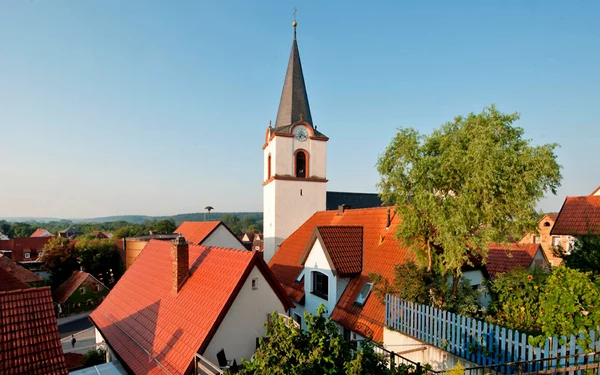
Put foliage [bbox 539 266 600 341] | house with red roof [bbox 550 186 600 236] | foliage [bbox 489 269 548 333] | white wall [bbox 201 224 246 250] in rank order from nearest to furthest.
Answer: foliage [bbox 539 266 600 341] < foliage [bbox 489 269 548 333] < house with red roof [bbox 550 186 600 236] < white wall [bbox 201 224 246 250]

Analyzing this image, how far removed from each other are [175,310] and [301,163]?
59.0ft

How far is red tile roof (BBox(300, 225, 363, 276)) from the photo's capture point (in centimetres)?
1412

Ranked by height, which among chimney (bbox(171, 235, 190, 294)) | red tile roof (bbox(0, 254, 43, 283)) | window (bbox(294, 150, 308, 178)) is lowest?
red tile roof (bbox(0, 254, 43, 283))

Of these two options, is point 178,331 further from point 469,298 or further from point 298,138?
point 298,138

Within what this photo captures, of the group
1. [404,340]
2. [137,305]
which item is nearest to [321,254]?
[404,340]

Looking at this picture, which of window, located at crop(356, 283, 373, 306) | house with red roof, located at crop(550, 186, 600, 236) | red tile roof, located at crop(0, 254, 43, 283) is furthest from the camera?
red tile roof, located at crop(0, 254, 43, 283)

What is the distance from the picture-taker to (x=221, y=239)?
88.8ft

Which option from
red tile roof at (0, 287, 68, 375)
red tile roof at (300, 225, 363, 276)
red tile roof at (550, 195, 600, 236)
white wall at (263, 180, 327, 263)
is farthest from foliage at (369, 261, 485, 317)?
red tile roof at (550, 195, 600, 236)

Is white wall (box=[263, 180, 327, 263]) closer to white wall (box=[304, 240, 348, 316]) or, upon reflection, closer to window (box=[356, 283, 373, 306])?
white wall (box=[304, 240, 348, 316])

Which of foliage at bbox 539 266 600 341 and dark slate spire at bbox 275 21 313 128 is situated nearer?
foliage at bbox 539 266 600 341

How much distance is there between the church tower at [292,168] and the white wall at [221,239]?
118 inches

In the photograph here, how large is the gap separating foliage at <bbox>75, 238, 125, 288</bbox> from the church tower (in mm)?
36462

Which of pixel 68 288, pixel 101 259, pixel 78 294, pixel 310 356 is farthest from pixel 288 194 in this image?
pixel 101 259

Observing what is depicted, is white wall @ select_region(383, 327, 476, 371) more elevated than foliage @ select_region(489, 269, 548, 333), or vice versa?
foliage @ select_region(489, 269, 548, 333)
